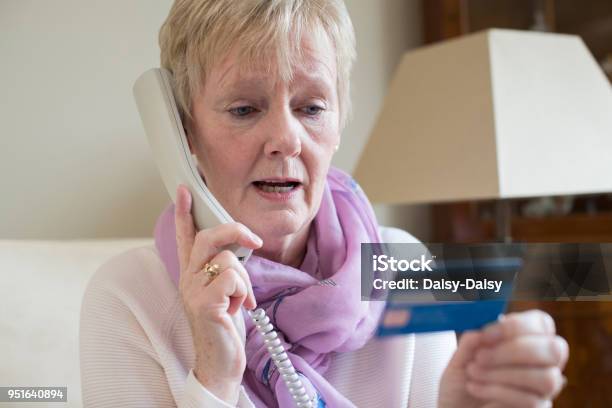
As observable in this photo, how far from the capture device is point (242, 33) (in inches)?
25.5

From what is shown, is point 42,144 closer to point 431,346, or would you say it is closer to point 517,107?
point 431,346

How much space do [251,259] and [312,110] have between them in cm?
18

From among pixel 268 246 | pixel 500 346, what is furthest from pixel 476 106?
pixel 500 346

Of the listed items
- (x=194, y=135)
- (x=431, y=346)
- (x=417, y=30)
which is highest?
(x=417, y=30)

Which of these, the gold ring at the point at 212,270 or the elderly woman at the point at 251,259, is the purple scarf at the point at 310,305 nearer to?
the elderly woman at the point at 251,259

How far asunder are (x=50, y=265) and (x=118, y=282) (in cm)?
15

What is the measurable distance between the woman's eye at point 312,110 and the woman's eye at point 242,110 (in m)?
0.06

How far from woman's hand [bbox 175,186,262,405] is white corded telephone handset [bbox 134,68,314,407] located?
28 millimetres

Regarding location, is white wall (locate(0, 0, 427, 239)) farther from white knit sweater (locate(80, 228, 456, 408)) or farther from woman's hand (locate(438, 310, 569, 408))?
woman's hand (locate(438, 310, 569, 408))

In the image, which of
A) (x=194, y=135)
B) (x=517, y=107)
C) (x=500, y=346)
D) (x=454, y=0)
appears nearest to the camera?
(x=500, y=346)

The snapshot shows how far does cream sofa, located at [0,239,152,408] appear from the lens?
0.73 metres

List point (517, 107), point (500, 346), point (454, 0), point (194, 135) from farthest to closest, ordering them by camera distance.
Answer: point (454, 0) → point (517, 107) → point (194, 135) → point (500, 346)

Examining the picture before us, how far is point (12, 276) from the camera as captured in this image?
31.3 inches

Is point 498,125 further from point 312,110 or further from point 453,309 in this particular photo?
point 453,309
